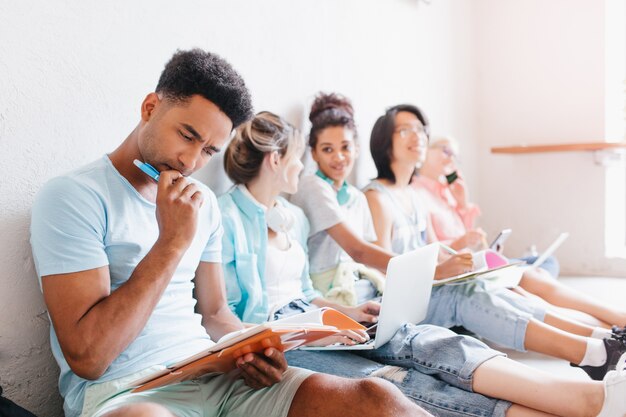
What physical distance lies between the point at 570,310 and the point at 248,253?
4.27 feet

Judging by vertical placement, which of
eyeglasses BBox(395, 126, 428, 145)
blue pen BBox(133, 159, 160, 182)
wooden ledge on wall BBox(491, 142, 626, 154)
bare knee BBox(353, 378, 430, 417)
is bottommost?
bare knee BBox(353, 378, 430, 417)

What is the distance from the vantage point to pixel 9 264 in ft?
4.16

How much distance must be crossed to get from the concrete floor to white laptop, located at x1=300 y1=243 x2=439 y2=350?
502 mm

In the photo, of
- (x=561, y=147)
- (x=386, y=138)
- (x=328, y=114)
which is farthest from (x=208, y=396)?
(x=561, y=147)

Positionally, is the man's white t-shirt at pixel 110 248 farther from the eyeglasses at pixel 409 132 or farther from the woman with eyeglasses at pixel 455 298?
the eyeglasses at pixel 409 132

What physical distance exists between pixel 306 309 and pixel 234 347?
0.76 metres

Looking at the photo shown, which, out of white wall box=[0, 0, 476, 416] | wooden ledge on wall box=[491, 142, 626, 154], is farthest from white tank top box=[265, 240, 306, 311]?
wooden ledge on wall box=[491, 142, 626, 154]

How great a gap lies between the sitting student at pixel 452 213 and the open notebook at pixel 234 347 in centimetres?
142

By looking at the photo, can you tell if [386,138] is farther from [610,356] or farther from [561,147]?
[561,147]

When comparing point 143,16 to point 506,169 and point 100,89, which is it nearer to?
point 100,89

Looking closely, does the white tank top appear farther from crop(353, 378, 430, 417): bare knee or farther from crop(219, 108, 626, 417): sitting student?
crop(353, 378, 430, 417): bare knee

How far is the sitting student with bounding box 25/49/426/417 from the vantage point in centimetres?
106

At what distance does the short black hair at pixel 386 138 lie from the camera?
2.48 m

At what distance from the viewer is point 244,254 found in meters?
1.65
